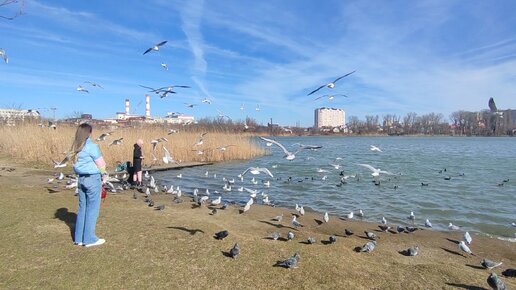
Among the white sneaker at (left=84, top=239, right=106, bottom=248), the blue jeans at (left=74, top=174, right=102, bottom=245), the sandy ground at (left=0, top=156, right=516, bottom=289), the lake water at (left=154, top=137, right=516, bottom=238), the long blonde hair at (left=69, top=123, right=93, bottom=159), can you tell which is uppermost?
the long blonde hair at (left=69, top=123, right=93, bottom=159)

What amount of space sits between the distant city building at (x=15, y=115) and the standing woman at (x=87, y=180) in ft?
77.0

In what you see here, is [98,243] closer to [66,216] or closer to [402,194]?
[66,216]

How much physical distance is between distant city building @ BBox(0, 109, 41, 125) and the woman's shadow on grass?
67.6ft

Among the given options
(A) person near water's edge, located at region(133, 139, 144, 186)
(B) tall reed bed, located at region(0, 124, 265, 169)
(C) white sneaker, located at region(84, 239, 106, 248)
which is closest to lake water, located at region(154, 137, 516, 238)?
(A) person near water's edge, located at region(133, 139, 144, 186)

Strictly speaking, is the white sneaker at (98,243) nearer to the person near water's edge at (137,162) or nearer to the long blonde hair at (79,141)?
the long blonde hair at (79,141)

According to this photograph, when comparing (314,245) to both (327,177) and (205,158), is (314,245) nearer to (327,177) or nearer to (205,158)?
(327,177)

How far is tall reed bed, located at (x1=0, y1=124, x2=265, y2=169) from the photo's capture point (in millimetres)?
21609

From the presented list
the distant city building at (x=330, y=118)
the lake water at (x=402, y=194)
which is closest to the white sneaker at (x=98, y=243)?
the lake water at (x=402, y=194)

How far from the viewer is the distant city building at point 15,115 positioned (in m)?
27.0

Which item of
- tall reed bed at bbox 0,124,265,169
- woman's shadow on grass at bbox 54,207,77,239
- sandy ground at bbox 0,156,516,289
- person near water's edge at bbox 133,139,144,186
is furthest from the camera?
tall reed bed at bbox 0,124,265,169

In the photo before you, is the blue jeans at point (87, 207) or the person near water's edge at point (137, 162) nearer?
the blue jeans at point (87, 207)

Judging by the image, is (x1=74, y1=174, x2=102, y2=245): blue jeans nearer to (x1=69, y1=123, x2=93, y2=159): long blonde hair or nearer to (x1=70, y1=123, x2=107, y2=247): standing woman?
(x1=70, y1=123, x2=107, y2=247): standing woman

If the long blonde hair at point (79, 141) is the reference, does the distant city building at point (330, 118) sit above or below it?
above

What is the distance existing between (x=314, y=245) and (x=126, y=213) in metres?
4.77
